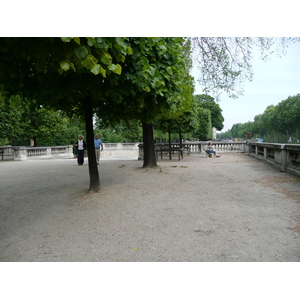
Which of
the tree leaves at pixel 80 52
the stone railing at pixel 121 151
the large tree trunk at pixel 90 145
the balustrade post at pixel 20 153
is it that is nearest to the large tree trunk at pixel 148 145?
the large tree trunk at pixel 90 145

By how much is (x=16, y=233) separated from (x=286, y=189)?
6.92 m

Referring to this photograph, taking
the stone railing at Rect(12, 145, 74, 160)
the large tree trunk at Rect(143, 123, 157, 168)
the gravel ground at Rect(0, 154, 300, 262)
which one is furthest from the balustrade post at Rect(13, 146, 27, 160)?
the gravel ground at Rect(0, 154, 300, 262)

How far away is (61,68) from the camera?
11.3 ft

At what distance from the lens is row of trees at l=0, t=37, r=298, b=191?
10.2 feet

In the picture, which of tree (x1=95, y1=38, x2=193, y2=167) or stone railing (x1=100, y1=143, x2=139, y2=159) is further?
stone railing (x1=100, y1=143, x2=139, y2=159)

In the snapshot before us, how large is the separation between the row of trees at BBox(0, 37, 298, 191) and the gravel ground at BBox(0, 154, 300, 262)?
1.73 m

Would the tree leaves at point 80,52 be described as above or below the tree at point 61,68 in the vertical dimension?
below

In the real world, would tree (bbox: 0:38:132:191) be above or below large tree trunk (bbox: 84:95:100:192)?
above

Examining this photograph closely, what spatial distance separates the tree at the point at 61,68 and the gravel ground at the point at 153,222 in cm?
171

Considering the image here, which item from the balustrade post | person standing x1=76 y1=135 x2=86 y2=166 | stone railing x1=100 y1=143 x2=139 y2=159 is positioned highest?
person standing x1=76 y1=135 x2=86 y2=166

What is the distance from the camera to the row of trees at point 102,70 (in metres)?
3.10

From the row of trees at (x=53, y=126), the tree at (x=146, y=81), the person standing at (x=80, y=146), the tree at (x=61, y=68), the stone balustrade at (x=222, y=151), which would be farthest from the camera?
the person standing at (x=80, y=146)

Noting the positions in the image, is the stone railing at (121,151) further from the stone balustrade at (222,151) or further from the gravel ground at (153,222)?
the gravel ground at (153,222)

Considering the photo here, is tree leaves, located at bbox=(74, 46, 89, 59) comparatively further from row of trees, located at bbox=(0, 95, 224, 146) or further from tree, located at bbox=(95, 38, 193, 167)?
row of trees, located at bbox=(0, 95, 224, 146)
